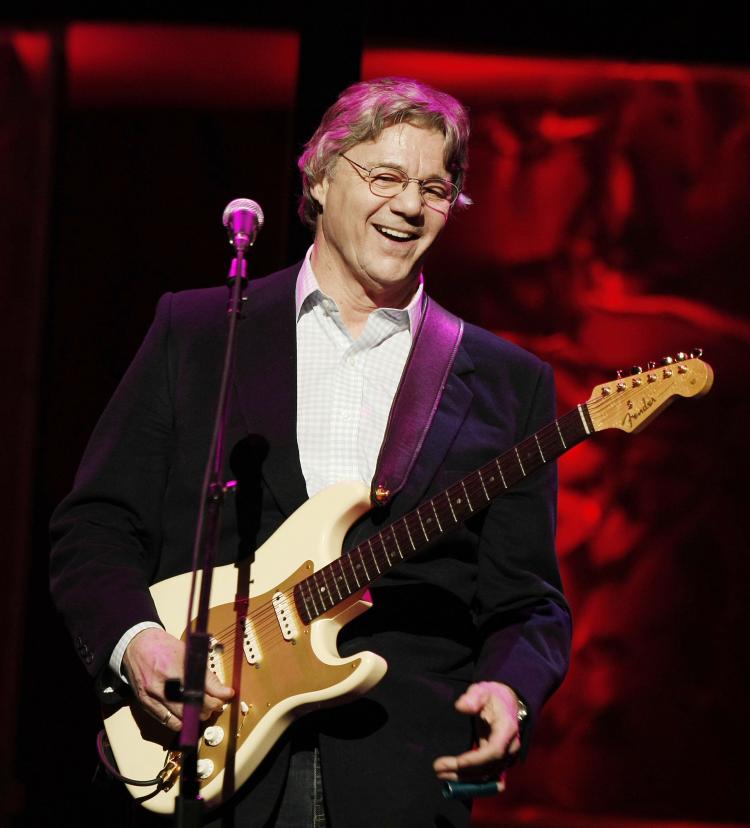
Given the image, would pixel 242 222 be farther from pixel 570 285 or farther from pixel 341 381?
pixel 570 285

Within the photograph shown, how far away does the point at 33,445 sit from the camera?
→ 4.15 m

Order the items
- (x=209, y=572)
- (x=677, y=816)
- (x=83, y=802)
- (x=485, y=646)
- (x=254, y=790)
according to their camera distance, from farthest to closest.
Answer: (x=677, y=816) < (x=83, y=802) < (x=485, y=646) < (x=254, y=790) < (x=209, y=572)

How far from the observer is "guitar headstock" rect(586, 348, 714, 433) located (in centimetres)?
209

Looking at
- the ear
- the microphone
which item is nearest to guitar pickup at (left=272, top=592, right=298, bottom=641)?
the microphone

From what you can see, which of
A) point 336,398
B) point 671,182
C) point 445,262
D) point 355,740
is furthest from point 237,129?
point 355,740

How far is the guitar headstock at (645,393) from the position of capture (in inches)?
82.2

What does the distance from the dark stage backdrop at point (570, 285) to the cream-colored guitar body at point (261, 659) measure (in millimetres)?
1954

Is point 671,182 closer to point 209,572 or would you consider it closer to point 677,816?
point 677,816

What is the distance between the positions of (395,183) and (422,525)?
0.90 metres

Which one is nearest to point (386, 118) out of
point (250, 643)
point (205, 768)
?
A: point (250, 643)

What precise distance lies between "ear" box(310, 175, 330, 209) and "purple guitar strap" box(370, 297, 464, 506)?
1.32 feet

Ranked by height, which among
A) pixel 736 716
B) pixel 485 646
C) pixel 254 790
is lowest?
pixel 736 716

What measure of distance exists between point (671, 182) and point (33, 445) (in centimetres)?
279

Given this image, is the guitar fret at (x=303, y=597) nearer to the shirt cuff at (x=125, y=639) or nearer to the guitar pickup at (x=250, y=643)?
the guitar pickup at (x=250, y=643)
